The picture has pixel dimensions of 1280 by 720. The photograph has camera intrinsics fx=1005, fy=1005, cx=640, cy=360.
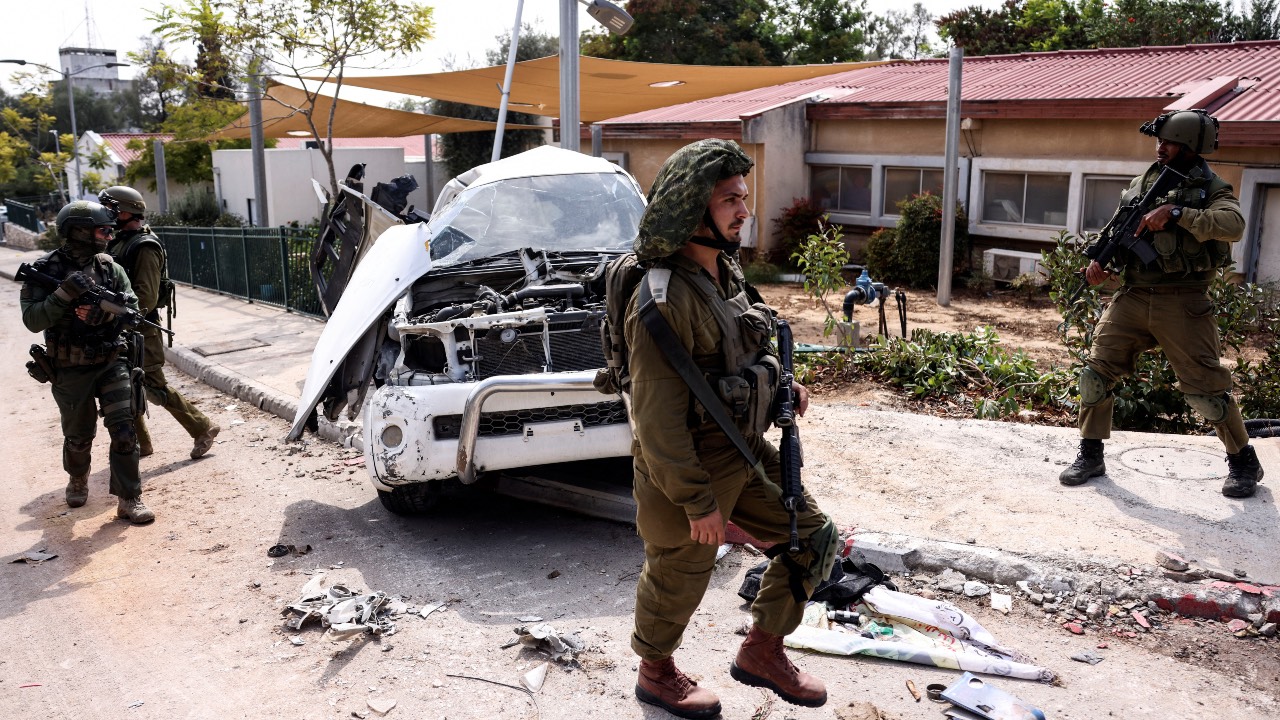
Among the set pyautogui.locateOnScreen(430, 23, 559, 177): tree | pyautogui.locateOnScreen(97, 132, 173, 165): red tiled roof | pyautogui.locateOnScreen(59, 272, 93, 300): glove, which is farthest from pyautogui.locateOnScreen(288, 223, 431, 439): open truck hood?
pyautogui.locateOnScreen(97, 132, 173, 165): red tiled roof

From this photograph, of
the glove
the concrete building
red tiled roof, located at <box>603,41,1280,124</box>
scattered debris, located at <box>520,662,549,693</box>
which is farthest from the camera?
red tiled roof, located at <box>603,41,1280,124</box>

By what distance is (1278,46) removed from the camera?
1459 centimetres

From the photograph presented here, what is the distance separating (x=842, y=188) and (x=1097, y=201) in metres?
4.47

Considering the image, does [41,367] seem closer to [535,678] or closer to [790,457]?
[535,678]

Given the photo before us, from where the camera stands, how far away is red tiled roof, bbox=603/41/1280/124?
41.4 feet

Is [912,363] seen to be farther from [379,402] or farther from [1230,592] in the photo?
[379,402]

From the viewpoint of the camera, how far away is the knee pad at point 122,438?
546 centimetres

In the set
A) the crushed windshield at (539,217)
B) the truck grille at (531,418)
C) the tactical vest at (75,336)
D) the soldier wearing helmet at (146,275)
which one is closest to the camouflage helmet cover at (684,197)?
the truck grille at (531,418)

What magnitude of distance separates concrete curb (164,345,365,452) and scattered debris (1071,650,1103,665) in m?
4.13

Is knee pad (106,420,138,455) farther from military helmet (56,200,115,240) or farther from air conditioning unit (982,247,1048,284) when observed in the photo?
air conditioning unit (982,247,1048,284)

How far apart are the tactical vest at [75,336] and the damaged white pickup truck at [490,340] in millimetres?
1084

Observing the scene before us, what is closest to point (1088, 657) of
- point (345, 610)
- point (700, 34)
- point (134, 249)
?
point (345, 610)

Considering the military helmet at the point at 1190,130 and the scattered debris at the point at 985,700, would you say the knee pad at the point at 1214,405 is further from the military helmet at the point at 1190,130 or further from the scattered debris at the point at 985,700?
the scattered debris at the point at 985,700

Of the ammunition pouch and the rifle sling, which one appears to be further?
the ammunition pouch
